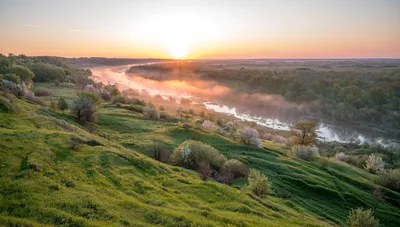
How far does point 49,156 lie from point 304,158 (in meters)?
51.5

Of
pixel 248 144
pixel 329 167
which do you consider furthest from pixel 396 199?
pixel 248 144

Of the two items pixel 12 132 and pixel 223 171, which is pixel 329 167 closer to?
pixel 223 171

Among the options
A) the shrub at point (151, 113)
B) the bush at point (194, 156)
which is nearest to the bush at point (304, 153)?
the bush at point (194, 156)

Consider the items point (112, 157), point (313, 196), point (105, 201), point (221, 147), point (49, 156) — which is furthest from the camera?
point (221, 147)

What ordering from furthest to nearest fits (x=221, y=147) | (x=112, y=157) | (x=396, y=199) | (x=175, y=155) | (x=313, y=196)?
(x=221, y=147), (x=396, y=199), (x=313, y=196), (x=175, y=155), (x=112, y=157)

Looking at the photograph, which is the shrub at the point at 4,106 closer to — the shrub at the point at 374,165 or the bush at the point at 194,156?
the bush at the point at 194,156

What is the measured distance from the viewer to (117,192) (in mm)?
20547

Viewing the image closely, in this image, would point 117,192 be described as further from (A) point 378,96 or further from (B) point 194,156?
(A) point 378,96

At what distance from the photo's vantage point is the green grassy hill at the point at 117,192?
1628 cm

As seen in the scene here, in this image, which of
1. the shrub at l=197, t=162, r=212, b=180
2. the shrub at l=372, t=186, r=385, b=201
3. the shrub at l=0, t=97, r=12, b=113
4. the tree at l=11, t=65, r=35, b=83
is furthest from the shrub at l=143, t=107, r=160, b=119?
the tree at l=11, t=65, r=35, b=83

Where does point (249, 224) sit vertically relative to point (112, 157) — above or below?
below

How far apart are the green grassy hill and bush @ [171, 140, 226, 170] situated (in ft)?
17.8

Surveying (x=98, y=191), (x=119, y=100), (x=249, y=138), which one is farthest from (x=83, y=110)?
(x=119, y=100)

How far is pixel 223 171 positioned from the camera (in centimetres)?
3859
